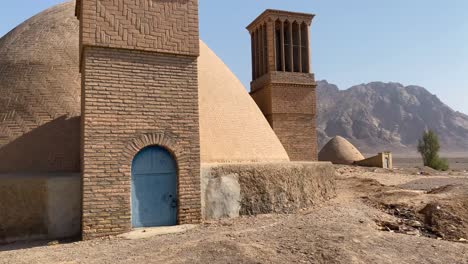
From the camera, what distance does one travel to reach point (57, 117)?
385 inches

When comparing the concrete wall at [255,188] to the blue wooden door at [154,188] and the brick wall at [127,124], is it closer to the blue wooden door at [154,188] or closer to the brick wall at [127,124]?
the brick wall at [127,124]

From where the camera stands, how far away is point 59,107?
392 inches

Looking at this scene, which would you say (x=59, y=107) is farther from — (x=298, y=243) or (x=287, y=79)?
(x=287, y=79)

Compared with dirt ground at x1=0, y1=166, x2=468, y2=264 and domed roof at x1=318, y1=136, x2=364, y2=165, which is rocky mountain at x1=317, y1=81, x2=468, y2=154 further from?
dirt ground at x1=0, y1=166, x2=468, y2=264

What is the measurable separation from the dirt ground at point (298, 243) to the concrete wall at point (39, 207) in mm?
430

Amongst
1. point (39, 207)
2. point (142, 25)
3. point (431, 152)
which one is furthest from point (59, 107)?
point (431, 152)

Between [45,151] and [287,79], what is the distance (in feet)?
30.6

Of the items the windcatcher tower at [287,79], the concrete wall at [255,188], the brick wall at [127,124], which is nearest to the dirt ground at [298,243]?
the concrete wall at [255,188]

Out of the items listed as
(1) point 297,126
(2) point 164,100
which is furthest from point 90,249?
(1) point 297,126

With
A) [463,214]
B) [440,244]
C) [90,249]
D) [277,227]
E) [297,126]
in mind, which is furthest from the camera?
[297,126]

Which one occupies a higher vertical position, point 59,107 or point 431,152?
point 59,107

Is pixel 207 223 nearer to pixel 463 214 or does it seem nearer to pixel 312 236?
pixel 312 236

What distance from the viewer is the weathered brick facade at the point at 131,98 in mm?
7168

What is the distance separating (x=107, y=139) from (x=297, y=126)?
30.8 feet
